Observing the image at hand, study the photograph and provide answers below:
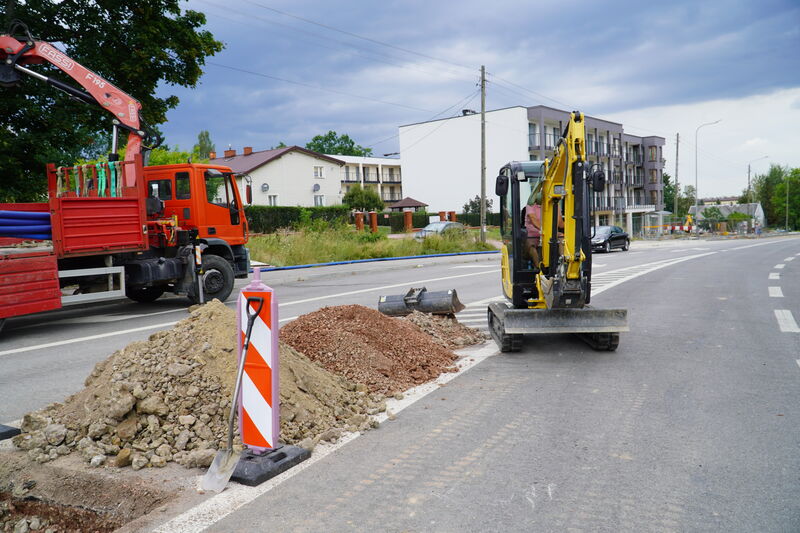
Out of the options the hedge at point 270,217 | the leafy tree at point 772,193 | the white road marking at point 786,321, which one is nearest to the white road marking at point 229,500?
the white road marking at point 786,321

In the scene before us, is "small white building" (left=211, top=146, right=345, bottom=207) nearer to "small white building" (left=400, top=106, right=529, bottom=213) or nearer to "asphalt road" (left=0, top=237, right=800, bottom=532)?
"small white building" (left=400, top=106, right=529, bottom=213)

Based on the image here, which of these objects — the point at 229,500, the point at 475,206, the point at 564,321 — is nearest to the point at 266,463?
the point at 229,500

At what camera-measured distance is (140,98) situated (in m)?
16.3

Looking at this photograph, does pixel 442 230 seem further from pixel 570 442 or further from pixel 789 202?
pixel 789 202

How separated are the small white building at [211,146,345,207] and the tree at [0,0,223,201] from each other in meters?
40.1

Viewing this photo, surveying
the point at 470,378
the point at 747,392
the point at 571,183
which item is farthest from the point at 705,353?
the point at 470,378

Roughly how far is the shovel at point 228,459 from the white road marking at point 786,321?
8.31m

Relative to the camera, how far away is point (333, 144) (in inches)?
4026

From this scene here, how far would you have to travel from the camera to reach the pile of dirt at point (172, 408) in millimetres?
4344

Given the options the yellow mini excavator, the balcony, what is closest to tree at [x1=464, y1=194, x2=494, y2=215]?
the balcony

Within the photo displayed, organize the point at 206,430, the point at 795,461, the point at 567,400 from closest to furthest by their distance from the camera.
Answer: the point at 795,461 < the point at 206,430 < the point at 567,400

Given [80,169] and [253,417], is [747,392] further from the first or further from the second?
[80,169]

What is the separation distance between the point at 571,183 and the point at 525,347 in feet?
7.30

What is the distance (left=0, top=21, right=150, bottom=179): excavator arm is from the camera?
12.0 meters
